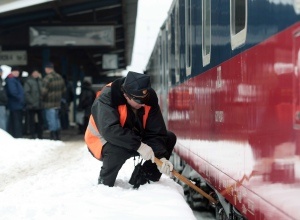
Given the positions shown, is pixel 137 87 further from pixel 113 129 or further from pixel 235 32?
pixel 235 32

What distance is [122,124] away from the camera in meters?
5.90

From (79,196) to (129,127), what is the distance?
88 centimetres

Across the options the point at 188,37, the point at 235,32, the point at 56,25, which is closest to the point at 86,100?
the point at 56,25

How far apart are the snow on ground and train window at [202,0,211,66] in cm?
127

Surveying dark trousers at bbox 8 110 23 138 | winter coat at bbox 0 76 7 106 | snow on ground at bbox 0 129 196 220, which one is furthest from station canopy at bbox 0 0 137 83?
snow on ground at bbox 0 129 196 220

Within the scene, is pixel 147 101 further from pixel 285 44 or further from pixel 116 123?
pixel 285 44

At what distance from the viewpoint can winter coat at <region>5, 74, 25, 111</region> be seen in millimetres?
13578

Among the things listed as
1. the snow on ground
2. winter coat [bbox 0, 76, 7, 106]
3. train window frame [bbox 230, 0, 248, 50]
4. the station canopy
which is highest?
the station canopy

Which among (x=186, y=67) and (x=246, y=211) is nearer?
(x=246, y=211)

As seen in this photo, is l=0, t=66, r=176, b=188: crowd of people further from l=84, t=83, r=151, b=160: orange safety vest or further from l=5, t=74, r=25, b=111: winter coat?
l=5, t=74, r=25, b=111: winter coat

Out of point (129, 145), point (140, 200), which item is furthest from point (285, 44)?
point (129, 145)

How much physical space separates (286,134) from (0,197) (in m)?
4.08

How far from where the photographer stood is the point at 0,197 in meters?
6.14

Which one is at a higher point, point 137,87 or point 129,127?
point 137,87
